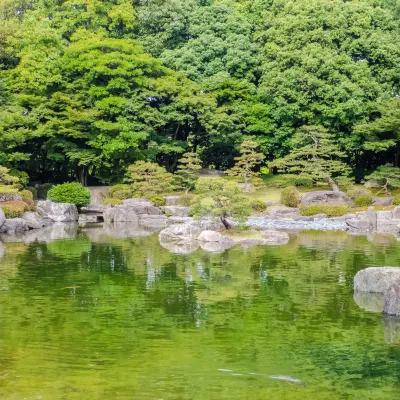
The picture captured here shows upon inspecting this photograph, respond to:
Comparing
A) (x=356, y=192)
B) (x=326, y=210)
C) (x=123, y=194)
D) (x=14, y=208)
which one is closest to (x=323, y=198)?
(x=326, y=210)

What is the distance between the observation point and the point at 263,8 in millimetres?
44562

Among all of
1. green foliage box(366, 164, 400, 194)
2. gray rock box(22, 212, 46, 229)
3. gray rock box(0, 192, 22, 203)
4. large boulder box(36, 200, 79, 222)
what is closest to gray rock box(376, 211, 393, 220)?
green foliage box(366, 164, 400, 194)

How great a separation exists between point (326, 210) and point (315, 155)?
637 centimetres

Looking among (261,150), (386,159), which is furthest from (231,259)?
(386,159)

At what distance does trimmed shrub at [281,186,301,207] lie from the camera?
114 ft

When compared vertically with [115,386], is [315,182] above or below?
above

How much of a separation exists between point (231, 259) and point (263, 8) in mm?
29437

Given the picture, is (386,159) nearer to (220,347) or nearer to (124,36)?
(124,36)

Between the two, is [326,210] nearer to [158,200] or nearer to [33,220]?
[158,200]

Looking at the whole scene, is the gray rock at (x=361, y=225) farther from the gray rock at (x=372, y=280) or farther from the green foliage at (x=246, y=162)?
the gray rock at (x=372, y=280)

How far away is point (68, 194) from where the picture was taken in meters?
35.0

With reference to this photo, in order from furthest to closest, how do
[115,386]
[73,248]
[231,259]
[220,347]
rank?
1. [73,248]
2. [231,259]
3. [220,347]
4. [115,386]

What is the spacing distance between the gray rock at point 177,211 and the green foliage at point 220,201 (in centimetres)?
767

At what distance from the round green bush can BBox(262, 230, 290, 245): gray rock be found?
45.3 ft
